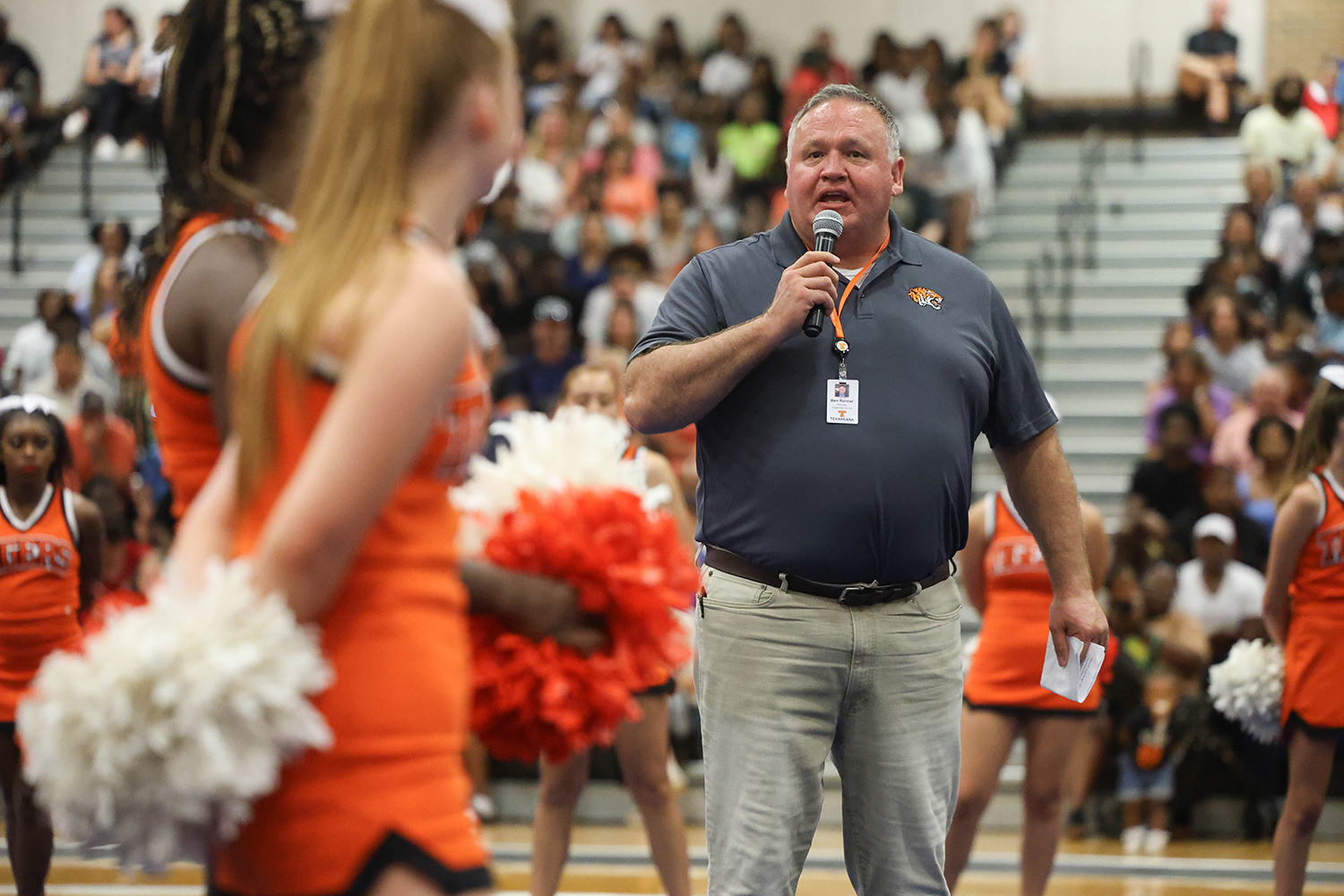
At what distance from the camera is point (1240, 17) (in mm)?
16469

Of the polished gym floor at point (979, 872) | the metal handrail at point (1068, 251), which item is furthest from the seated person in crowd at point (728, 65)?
the polished gym floor at point (979, 872)

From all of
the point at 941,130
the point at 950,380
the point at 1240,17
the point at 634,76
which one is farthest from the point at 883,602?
the point at 1240,17

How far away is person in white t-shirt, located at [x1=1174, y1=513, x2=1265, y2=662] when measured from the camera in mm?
8148

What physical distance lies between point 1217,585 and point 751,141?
728 cm

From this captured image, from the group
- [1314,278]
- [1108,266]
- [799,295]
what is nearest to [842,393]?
[799,295]

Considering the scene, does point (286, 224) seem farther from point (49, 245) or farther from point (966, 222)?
point (49, 245)

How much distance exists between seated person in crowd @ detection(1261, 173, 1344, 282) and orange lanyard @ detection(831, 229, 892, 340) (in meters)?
9.22

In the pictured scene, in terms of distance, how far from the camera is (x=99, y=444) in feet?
33.3

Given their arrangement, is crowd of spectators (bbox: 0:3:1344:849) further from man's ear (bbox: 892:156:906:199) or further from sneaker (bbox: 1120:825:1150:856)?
man's ear (bbox: 892:156:906:199)

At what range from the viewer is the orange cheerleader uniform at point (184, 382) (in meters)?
1.90

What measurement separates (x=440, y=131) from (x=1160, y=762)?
685 cm

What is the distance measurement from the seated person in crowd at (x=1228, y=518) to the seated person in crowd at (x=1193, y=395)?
89 cm

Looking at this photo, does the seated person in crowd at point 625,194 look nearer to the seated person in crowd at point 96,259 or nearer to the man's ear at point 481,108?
the seated person in crowd at point 96,259

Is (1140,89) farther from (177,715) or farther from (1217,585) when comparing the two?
(177,715)
